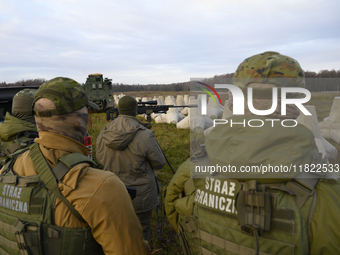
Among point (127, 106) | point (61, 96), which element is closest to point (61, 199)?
point (61, 96)

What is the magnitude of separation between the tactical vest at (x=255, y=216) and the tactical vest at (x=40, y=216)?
725mm

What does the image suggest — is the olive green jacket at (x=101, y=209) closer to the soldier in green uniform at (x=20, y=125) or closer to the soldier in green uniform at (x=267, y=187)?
the soldier in green uniform at (x=267, y=187)

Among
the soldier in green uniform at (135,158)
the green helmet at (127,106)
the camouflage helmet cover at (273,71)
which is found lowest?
the soldier in green uniform at (135,158)

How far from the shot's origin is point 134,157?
10.4ft

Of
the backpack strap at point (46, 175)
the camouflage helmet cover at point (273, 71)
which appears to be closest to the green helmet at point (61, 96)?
the backpack strap at point (46, 175)

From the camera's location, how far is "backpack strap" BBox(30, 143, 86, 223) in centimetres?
133

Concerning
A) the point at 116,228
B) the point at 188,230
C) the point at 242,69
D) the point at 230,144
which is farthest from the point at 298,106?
the point at 116,228

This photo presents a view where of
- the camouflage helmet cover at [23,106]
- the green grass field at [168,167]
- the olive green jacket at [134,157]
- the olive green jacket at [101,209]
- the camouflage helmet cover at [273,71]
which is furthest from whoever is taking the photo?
the green grass field at [168,167]

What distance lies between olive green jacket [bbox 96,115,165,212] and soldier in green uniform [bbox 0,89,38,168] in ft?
2.89

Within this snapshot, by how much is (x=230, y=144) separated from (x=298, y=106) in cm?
56

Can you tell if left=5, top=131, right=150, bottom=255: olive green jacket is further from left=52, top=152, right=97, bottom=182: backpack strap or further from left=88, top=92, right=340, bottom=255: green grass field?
left=88, top=92, right=340, bottom=255: green grass field

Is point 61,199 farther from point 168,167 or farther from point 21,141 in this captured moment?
point 168,167

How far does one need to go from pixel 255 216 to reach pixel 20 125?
9.24 feet

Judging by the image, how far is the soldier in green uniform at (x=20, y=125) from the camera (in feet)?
9.45
